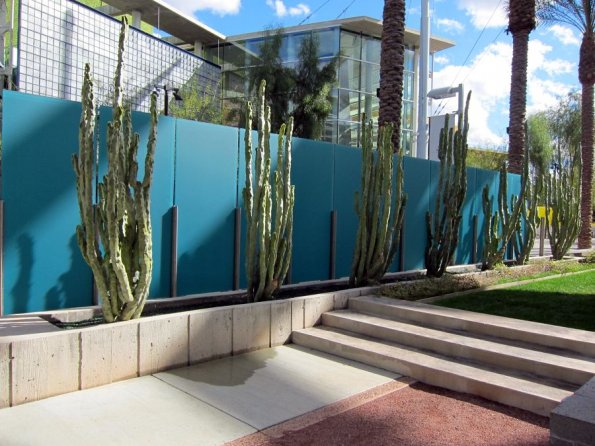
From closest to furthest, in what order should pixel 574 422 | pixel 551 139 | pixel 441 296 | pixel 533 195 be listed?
pixel 574 422 → pixel 441 296 → pixel 533 195 → pixel 551 139

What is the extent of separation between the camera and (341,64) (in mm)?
24250

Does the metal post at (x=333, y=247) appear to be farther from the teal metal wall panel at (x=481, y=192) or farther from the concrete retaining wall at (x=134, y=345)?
the teal metal wall panel at (x=481, y=192)

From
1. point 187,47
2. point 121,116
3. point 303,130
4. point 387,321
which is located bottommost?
point 387,321

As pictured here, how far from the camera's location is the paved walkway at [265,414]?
11.3ft

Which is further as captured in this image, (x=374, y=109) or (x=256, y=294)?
(x=374, y=109)

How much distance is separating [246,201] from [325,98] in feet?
57.7

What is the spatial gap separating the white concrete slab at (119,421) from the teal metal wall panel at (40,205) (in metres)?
1.59

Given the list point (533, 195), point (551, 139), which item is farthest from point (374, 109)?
point (551, 139)

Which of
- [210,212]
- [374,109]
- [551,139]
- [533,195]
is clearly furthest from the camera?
[551,139]

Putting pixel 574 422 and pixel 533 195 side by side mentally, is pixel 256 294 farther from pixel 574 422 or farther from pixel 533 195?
pixel 533 195

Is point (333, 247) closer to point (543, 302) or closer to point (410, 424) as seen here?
point (543, 302)

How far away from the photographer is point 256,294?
6078 mm

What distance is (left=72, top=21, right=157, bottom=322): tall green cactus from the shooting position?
4.54 m

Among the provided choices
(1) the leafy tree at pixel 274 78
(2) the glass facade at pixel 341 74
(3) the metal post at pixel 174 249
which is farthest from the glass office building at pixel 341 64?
(3) the metal post at pixel 174 249
